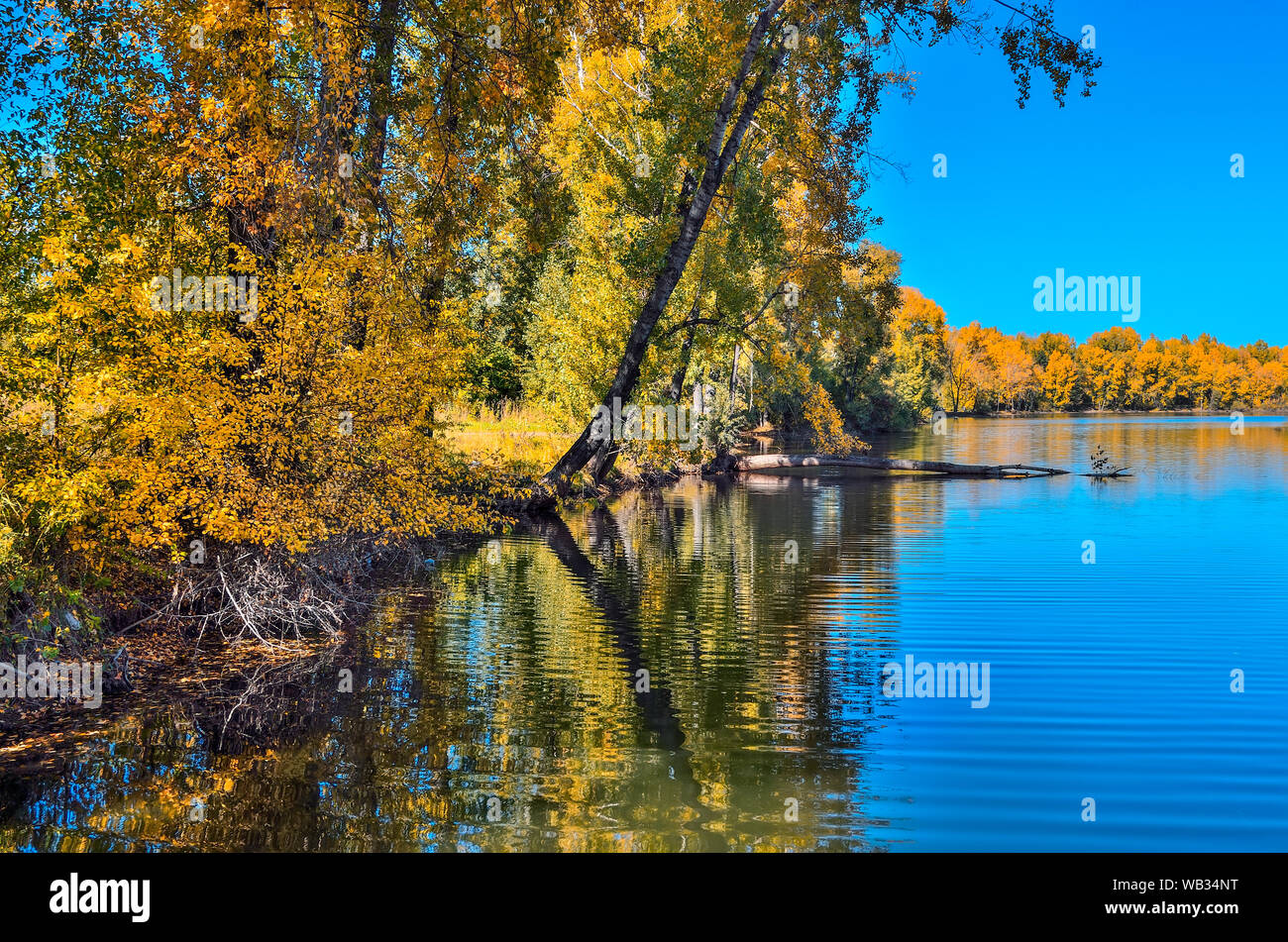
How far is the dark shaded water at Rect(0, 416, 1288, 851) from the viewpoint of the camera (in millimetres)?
6344

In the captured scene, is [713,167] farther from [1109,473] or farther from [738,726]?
[1109,473]

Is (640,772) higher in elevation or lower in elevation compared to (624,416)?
lower

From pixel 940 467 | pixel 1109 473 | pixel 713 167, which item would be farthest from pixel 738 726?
pixel 1109 473

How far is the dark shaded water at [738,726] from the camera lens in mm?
6344

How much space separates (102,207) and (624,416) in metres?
17.3

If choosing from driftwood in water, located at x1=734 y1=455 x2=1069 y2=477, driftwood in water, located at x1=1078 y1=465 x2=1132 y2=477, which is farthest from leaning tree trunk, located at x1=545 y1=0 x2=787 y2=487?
driftwood in water, located at x1=1078 y1=465 x2=1132 y2=477

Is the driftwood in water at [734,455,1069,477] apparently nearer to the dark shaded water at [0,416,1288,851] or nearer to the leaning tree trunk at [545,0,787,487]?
the leaning tree trunk at [545,0,787,487]

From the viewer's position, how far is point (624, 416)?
89.4 feet

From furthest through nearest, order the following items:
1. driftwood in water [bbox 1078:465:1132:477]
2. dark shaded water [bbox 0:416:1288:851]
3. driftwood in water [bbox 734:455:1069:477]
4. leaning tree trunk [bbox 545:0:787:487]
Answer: driftwood in water [bbox 734:455:1069:477]
driftwood in water [bbox 1078:465:1132:477]
leaning tree trunk [bbox 545:0:787:487]
dark shaded water [bbox 0:416:1288:851]

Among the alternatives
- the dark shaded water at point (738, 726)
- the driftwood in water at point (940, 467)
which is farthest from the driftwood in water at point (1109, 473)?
the dark shaded water at point (738, 726)

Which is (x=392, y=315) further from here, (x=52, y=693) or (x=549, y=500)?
(x=549, y=500)

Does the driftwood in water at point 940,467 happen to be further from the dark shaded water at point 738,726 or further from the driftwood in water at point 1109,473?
the dark shaded water at point 738,726

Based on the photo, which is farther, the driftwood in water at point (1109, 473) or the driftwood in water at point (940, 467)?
the driftwood in water at point (940, 467)
